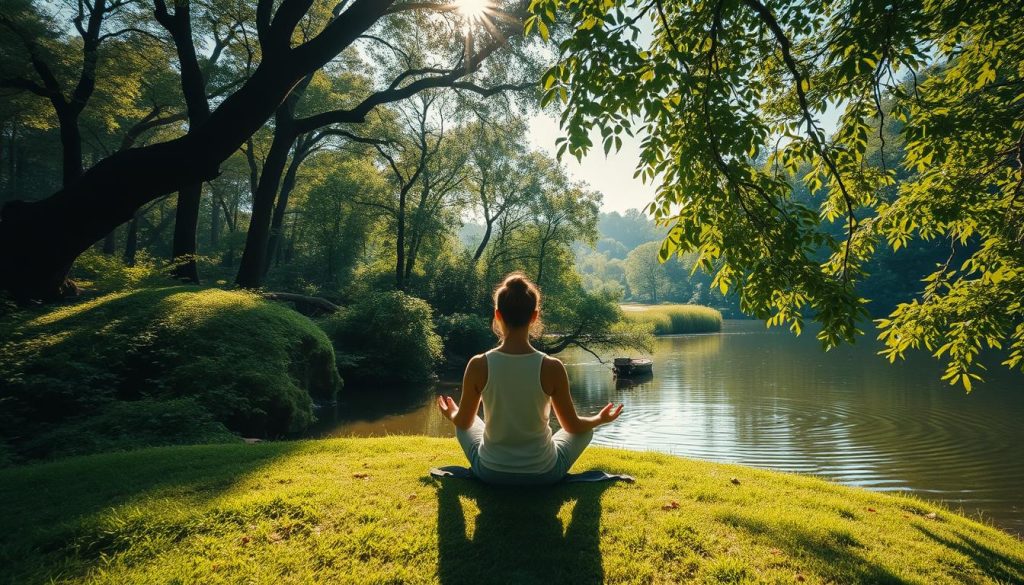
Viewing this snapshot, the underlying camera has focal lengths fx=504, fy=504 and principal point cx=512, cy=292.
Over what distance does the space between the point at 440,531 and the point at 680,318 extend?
159ft

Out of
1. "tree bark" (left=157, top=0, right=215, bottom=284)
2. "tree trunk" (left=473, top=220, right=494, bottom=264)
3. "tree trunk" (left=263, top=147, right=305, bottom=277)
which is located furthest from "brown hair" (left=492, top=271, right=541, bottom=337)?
"tree trunk" (left=473, top=220, right=494, bottom=264)

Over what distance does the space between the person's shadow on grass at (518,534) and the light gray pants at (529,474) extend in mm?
87

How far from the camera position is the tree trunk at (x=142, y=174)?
7594mm

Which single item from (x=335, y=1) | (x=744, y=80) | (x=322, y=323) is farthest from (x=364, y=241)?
(x=744, y=80)

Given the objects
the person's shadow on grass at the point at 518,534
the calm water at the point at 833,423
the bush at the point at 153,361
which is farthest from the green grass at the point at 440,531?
the calm water at the point at 833,423

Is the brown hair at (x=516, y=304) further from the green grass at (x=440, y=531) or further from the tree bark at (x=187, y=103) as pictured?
the tree bark at (x=187, y=103)

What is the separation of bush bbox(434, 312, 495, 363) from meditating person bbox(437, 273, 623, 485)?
20365 mm

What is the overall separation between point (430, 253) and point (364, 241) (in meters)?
6.92

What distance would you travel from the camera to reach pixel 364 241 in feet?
108

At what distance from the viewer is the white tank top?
3.30m

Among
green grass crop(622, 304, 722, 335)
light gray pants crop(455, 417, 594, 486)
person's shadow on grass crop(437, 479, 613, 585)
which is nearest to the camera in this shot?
person's shadow on grass crop(437, 479, 613, 585)

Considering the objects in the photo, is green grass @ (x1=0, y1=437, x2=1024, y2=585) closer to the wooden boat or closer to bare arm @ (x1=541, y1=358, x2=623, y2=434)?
bare arm @ (x1=541, y1=358, x2=623, y2=434)

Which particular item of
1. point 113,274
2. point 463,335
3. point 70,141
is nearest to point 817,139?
point 113,274

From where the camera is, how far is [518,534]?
310 centimetres
